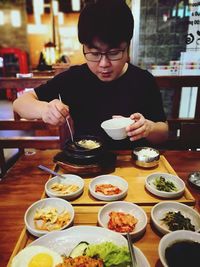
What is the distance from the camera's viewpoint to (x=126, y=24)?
178 cm

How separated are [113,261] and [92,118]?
170 centimetres

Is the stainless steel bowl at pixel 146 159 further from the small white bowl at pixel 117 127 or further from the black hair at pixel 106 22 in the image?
the black hair at pixel 106 22

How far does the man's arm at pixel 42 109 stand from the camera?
73.8 inches

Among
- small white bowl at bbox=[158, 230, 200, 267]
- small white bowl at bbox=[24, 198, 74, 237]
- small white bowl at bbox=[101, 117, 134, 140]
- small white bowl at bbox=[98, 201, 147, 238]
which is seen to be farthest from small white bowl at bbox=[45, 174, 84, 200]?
small white bowl at bbox=[158, 230, 200, 267]

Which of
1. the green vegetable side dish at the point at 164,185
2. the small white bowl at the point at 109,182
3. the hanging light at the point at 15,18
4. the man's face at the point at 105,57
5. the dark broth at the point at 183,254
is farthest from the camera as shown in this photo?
the hanging light at the point at 15,18

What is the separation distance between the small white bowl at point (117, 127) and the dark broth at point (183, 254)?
774 millimetres

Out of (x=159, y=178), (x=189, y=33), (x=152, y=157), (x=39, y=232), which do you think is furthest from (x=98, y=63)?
(x=189, y=33)

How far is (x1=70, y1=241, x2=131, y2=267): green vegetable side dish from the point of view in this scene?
999 millimetres

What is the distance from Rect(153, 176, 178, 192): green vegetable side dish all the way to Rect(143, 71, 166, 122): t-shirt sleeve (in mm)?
863

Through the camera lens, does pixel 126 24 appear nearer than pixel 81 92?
Yes

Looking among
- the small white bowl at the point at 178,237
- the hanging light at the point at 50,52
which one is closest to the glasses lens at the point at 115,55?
the small white bowl at the point at 178,237

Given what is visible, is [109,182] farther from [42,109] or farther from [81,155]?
[42,109]

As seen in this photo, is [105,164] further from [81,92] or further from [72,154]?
[81,92]

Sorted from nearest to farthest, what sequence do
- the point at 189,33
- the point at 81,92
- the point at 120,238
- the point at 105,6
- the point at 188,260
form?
the point at 188,260
the point at 120,238
the point at 105,6
the point at 81,92
the point at 189,33
